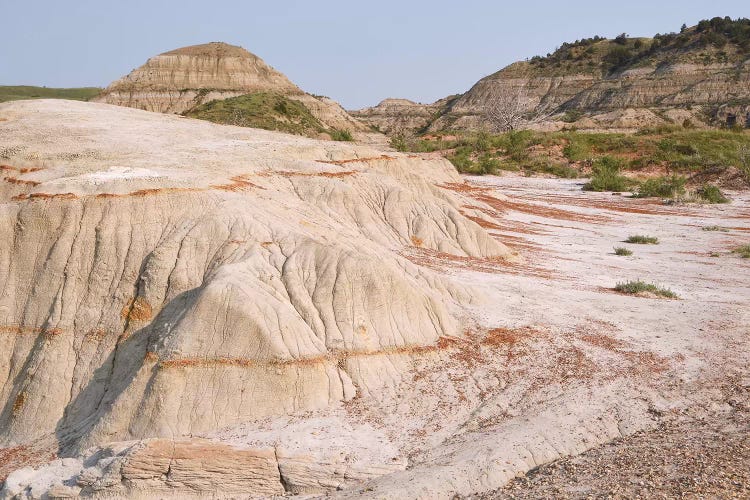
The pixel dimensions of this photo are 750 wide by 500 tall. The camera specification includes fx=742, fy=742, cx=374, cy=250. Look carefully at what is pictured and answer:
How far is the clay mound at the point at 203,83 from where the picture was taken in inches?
2862

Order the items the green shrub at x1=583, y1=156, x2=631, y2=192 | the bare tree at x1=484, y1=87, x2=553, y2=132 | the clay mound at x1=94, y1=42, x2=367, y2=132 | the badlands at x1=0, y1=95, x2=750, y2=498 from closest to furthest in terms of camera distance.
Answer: the badlands at x1=0, y1=95, x2=750, y2=498 < the green shrub at x1=583, y1=156, x2=631, y2=192 < the clay mound at x1=94, y1=42, x2=367, y2=132 < the bare tree at x1=484, y1=87, x2=553, y2=132

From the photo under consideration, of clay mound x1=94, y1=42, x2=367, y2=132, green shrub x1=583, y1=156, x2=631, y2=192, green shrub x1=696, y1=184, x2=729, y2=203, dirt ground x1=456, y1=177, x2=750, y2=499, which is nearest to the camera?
dirt ground x1=456, y1=177, x2=750, y2=499

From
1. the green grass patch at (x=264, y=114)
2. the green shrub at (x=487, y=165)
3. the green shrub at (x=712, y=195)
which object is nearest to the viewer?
the green shrub at (x=712, y=195)

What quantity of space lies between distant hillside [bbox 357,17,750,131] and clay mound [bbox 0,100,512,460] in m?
58.7

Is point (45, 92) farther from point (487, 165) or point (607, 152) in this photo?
point (607, 152)

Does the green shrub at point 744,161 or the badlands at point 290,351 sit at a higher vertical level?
the green shrub at point 744,161

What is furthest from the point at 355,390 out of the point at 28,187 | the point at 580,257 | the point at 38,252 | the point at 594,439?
the point at 580,257

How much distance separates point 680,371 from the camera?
45.6 feet

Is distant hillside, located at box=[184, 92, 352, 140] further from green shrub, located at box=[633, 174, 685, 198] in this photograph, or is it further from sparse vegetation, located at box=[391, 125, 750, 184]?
green shrub, located at box=[633, 174, 685, 198]

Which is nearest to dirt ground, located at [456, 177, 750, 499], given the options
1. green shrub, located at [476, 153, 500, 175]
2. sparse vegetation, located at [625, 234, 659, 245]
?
sparse vegetation, located at [625, 234, 659, 245]

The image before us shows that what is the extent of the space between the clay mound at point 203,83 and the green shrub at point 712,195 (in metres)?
38.3

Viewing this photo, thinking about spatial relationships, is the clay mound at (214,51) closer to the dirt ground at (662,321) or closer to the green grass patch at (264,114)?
the green grass patch at (264,114)

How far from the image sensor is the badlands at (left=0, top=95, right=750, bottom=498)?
10898 mm

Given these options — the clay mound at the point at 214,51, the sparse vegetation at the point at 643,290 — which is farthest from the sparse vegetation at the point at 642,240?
the clay mound at the point at 214,51
